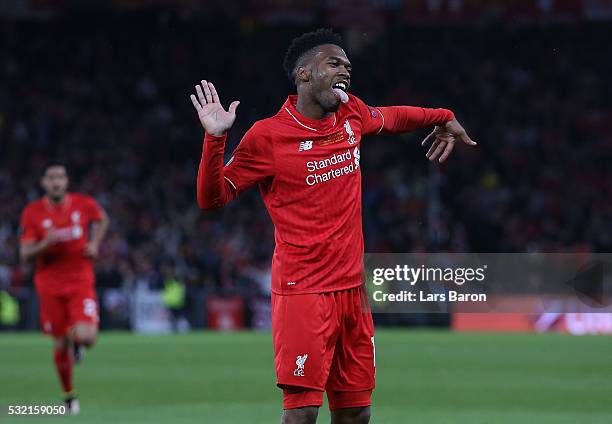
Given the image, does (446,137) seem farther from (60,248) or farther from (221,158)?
(60,248)

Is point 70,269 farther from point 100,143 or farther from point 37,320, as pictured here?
point 100,143

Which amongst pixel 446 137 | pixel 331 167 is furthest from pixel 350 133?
pixel 446 137

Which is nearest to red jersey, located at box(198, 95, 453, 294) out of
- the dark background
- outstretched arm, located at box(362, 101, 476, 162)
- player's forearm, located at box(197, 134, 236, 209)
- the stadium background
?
player's forearm, located at box(197, 134, 236, 209)

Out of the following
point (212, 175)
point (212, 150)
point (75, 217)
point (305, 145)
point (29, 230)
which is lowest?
point (212, 175)

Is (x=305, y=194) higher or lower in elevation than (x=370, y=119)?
lower

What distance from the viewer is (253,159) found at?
19.9 ft

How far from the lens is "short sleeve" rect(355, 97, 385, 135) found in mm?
6542

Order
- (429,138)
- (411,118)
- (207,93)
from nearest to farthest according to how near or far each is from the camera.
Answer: (207,93)
(411,118)
(429,138)

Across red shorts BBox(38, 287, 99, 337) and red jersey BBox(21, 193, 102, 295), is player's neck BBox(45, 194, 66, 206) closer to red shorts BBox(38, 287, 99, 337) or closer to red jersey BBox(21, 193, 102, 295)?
red jersey BBox(21, 193, 102, 295)

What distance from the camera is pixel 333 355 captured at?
6.20 meters

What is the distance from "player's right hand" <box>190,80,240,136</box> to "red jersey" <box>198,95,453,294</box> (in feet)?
0.96

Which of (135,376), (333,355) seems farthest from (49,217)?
(333,355)

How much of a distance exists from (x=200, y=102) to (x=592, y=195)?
2200 centimetres

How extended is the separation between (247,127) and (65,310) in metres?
16.9
